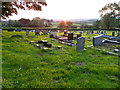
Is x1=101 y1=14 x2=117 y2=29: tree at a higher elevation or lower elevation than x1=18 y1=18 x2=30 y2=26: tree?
lower

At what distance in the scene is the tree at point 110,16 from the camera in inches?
1656

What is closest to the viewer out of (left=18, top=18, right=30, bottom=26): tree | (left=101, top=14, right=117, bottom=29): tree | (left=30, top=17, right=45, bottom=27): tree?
(left=101, top=14, right=117, bottom=29): tree

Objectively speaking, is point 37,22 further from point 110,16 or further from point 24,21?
point 110,16

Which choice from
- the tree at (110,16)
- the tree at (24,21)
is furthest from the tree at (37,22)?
the tree at (110,16)

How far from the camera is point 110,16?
45188 mm

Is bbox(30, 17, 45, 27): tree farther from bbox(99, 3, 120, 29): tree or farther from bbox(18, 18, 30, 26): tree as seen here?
bbox(99, 3, 120, 29): tree

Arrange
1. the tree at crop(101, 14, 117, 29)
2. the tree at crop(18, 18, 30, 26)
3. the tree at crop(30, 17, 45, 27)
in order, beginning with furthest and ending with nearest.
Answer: the tree at crop(30, 17, 45, 27), the tree at crop(18, 18, 30, 26), the tree at crop(101, 14, 117, 29)

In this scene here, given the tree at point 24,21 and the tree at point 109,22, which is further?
the tree at point 24,21

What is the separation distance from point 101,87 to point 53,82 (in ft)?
5.79

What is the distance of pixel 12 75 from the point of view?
5.29 metres

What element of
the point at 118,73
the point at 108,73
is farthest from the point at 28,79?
the point at 118,73

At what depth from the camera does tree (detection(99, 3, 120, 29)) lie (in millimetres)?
42062

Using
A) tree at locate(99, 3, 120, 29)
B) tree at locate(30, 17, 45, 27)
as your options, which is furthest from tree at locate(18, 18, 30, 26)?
tree at locate(99, 3, 120, 29)

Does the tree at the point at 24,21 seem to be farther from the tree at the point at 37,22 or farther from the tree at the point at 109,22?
the tree at the point at 109,22
